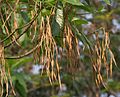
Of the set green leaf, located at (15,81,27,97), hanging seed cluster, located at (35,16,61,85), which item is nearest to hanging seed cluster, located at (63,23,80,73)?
hanging seed cluster, located at (35,16,61,85)

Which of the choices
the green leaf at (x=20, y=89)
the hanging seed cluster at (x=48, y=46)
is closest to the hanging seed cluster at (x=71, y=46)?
the hanging seed cluster at (x=48, y=46)

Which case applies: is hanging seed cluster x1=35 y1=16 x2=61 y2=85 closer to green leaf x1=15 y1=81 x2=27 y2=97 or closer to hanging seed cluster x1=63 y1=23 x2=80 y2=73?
hanging seed cluster x1=63 y1=23 x2=80 y2=73

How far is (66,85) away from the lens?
4.29m

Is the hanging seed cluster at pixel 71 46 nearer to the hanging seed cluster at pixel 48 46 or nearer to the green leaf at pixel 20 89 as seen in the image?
the hanging seed cluster at pixel 48 46

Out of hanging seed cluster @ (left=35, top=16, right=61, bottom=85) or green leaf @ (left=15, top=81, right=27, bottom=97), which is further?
green leaf @ (left=15, top=81, right=27, bottom=97)

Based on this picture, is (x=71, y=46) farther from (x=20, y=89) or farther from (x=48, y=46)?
(x=20, y=89)

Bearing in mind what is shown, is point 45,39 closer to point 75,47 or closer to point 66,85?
point 75,47

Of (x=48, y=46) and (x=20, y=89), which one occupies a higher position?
(x=48, y=46)

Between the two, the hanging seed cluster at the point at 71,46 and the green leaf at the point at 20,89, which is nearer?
the hanging seed cluster at the point at 71,46

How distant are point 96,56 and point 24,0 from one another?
0.29 meters

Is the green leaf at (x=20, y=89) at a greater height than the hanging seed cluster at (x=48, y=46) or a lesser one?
lesser

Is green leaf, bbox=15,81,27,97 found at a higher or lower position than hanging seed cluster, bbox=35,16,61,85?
lower

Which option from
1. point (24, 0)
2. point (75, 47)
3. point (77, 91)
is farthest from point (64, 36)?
point (77, 91)

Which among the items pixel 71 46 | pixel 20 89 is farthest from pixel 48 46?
pixel 20 89
